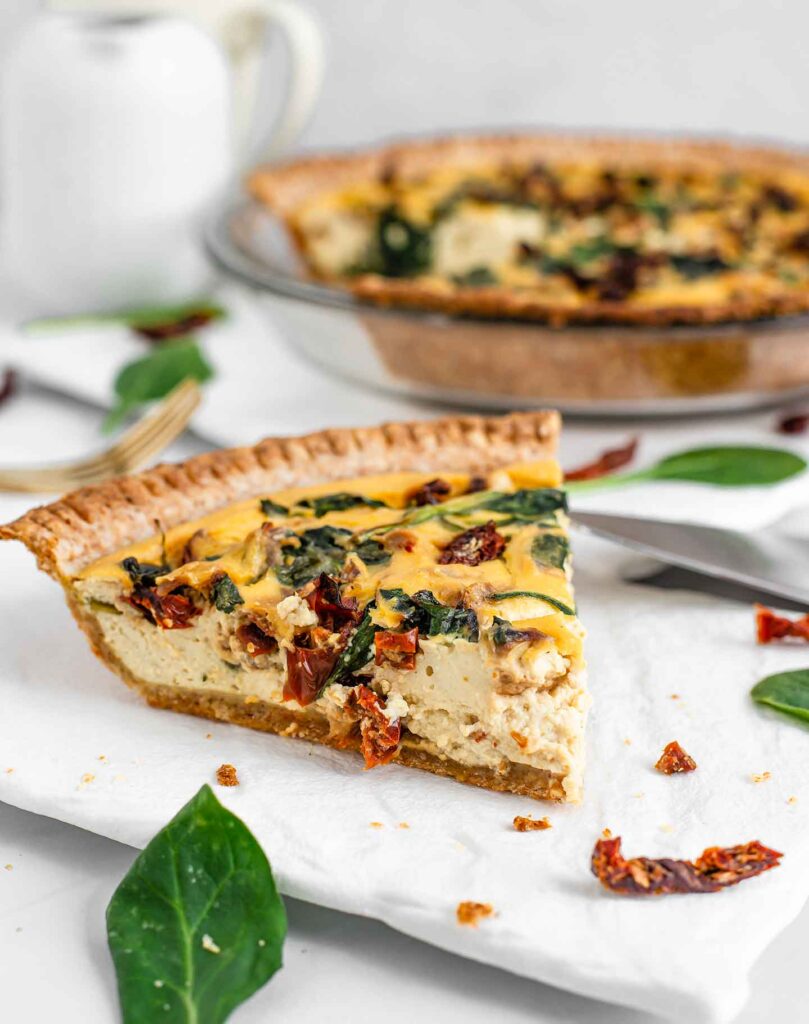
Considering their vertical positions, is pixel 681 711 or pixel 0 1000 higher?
pixel 681 711

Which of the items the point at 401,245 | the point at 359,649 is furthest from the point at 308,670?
the point at 401,245

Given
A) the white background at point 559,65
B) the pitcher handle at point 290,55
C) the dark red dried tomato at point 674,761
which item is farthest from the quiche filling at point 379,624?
the white background at point 559,65

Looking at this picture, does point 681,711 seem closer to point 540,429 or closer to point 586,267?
point 540,429

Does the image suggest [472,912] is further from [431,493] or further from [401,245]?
[401,245]

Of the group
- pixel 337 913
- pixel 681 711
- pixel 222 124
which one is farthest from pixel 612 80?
pixel 337 913

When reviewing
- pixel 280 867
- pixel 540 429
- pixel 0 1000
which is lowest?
pixel 0 1000

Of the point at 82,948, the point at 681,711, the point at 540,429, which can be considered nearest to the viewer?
the point at 82,948

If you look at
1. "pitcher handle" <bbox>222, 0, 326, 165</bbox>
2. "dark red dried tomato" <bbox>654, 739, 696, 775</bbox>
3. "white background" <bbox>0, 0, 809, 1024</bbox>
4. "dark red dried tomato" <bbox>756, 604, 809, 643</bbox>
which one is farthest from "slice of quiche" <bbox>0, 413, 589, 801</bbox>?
"white background" <bbox>0, 0, 809, 1024</bbox>

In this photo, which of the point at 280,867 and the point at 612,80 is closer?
the point at 280,867
